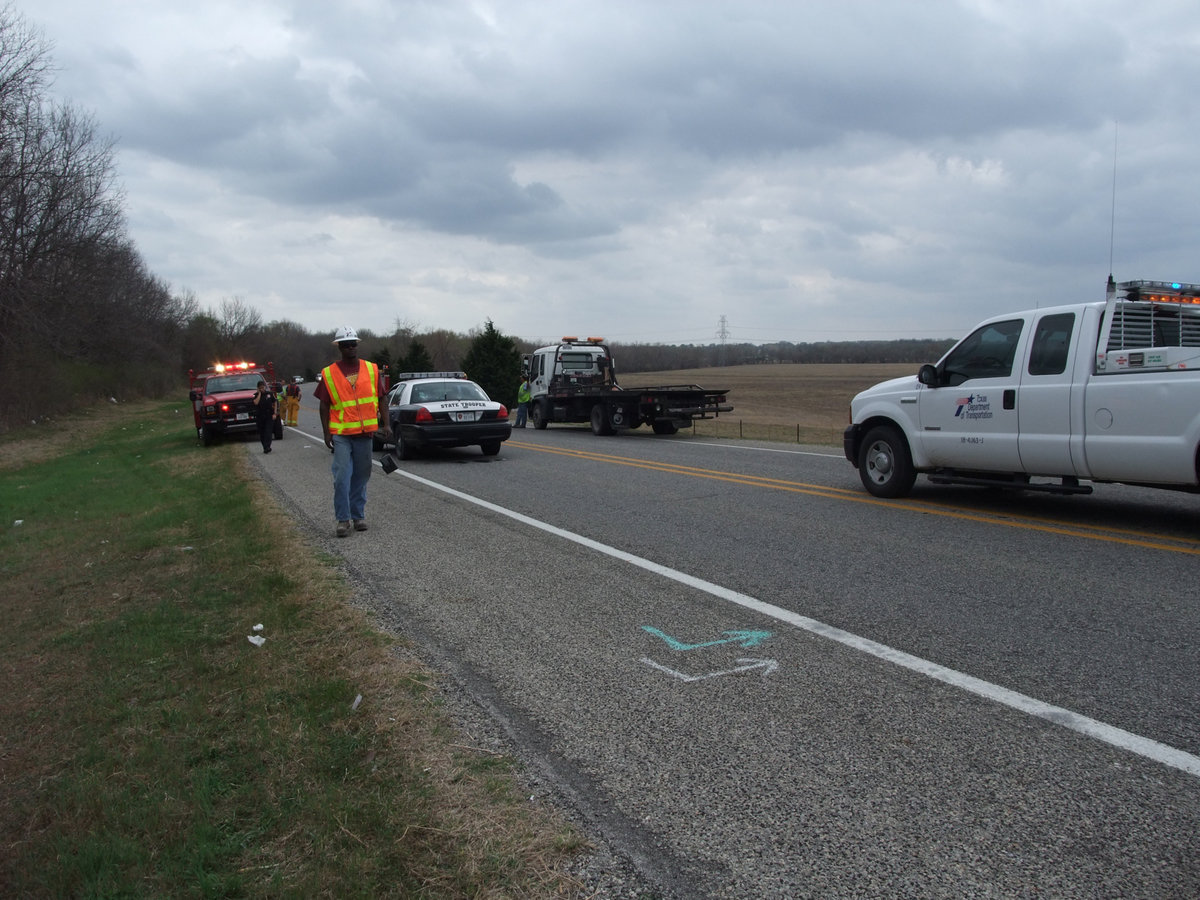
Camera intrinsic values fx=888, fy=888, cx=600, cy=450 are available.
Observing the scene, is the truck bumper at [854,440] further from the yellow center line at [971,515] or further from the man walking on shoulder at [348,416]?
the man walking on shoulder at [348,416]

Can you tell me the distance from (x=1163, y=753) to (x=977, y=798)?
898mm

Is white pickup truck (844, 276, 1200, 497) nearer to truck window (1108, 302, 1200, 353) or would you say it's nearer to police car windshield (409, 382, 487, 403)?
truck window (1108, 302, 1200, 353)

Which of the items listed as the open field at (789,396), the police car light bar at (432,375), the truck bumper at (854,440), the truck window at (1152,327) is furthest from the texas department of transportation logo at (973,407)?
the police car light bar at (432,375)

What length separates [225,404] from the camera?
75.0 feet

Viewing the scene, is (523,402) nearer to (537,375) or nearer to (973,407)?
(537,375)

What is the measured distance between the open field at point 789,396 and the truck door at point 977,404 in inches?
495

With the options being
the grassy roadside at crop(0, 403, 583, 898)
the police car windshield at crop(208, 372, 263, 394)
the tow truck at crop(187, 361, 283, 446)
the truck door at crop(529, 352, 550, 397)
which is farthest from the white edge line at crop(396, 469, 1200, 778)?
the truck door at crop(529, 352, 550, 397)

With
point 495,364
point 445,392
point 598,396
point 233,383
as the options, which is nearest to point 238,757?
point 445,392

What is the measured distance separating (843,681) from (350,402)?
6.17 metres

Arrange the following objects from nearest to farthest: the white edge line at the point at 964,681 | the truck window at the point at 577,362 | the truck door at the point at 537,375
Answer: the white edge line at the point at 964,681
the truck window at the point at 577,362
the truck door at the point at 537,375

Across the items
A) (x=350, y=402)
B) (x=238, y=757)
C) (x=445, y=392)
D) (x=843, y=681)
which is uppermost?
(x=445, y=392)

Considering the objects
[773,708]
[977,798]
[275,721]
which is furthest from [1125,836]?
[275,721]

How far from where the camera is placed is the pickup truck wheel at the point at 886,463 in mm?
9922

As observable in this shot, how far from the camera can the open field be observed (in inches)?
1129
